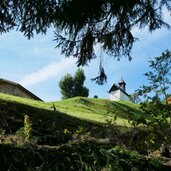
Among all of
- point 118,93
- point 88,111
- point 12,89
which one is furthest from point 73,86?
point 88,111

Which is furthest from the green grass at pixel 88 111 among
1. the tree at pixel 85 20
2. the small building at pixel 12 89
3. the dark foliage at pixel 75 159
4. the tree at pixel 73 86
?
the tree at pixel 73 86

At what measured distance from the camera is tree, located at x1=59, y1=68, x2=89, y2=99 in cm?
6912

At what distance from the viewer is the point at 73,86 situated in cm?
7019

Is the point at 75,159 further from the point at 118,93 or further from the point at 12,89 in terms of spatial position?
the point at 118,93

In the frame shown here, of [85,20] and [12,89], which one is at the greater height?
[12,89]

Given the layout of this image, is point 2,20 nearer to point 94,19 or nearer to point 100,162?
point 94,19

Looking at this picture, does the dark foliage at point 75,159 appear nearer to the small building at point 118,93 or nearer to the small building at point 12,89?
the small building at point 12,89

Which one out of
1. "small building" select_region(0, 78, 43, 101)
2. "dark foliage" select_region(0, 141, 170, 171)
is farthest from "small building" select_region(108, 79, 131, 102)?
"dark foliage" select_region(0, 141, 170, 171)

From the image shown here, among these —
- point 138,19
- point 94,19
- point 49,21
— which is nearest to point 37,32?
point 49,21

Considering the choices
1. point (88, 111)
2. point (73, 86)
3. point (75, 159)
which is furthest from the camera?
point (73, 86)

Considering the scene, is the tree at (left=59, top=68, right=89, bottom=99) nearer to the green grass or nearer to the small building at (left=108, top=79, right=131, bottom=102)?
the small building at (left=108, top=79, right=131, bottom=102)

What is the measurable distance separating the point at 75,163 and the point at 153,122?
14.8ft

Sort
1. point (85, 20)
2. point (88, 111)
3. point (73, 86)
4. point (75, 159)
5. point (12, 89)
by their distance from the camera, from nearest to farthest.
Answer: point (75, 159)
point (85, 20)
point (88, 111)
point (12, 89)
point (73, 86)

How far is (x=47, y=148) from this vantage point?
283 cm
